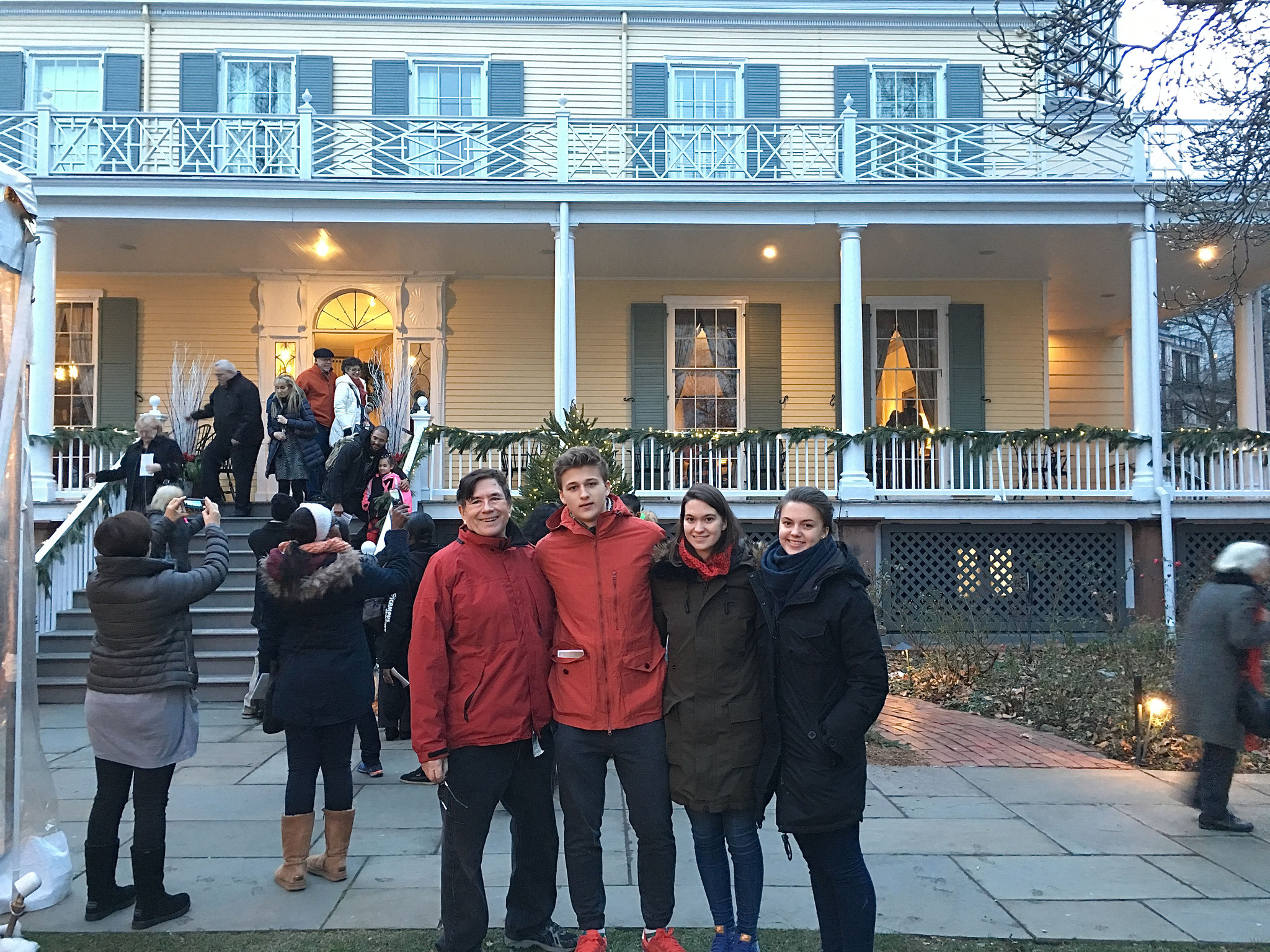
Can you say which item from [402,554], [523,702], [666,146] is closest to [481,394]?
[666,146]

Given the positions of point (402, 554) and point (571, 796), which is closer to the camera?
point (571, 796)

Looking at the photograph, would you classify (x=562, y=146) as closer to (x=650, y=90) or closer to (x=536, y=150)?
(x=536, y=150)

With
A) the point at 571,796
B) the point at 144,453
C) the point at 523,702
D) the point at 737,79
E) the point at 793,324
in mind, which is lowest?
the point at 571,796

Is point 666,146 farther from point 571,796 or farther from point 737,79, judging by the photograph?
point 571,796

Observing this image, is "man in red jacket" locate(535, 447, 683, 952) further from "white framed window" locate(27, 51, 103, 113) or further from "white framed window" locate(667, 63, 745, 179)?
"white framed window" locate(27, 51, 103, 113)

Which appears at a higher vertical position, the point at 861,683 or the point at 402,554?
the point at 402,554

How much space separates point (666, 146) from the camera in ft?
39.6

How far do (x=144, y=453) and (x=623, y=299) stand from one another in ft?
23.3

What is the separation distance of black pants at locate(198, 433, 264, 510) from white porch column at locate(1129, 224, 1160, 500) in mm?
10302

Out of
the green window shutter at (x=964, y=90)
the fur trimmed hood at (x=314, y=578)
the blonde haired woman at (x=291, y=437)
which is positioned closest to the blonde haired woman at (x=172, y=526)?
the fur trimmed hood at (x=314, y=578)

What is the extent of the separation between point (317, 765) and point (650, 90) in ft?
40.6

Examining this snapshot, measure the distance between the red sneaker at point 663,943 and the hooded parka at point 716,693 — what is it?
1.44ft

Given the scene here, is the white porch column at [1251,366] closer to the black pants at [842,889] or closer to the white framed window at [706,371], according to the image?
the white framed window at [706,371]

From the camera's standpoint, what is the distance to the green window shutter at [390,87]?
1403cm
